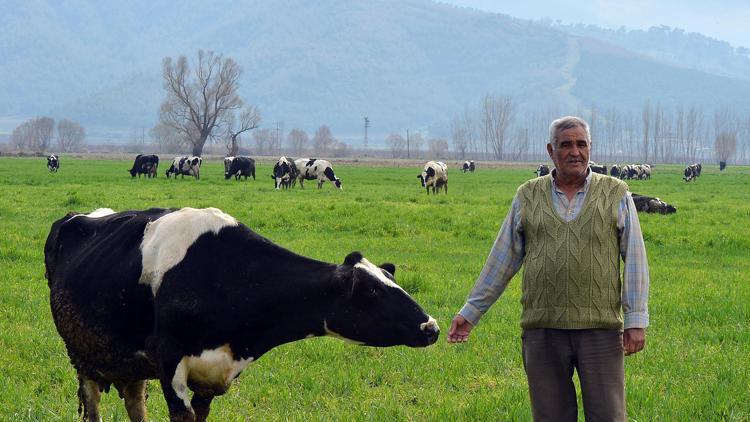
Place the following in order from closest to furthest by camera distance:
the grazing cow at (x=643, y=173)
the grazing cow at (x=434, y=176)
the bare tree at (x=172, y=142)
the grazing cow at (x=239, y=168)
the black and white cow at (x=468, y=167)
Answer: the grazing cow at (x=434, y=176)
the grazing cow at (x=239, y=168)
the grazing cow at (x=643, y=173)
the black and white cow at (x=468, y=167)
the bare tree at (x=172, y=142)

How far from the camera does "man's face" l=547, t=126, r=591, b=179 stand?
16.1ft

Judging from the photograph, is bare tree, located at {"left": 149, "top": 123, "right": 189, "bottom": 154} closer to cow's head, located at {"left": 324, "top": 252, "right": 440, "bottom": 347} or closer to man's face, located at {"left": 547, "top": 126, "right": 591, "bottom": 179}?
cow's head, located at {"left": 324, "top": 252, "right": 440, "bottom": 347}

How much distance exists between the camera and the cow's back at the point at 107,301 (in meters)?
5.55

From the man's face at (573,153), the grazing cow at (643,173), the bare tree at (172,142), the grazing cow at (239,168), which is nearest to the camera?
the man's face at (573,153)

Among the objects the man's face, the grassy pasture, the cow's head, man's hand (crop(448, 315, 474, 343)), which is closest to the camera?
the man's face

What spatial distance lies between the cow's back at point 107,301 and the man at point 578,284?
2493 mm

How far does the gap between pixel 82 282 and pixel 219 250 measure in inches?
48.9

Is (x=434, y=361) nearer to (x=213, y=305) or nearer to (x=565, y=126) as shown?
(x=213, y=305)

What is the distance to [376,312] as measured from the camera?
5.21 metres

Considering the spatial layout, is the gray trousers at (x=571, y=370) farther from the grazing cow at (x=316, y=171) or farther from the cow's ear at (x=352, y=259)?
the grazing cow at (x=316, y=171)

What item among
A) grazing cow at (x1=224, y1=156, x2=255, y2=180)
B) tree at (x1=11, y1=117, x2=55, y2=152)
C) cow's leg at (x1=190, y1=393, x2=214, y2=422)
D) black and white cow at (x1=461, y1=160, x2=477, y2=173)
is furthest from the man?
tree at (x1=11, y1=117, x2=55, y2=152)

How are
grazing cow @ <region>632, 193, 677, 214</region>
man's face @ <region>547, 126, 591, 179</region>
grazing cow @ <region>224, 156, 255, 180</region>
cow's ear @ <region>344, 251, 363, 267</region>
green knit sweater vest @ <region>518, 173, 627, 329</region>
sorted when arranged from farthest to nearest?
grazing cow @ <region>224, 156, 255, 180</region> → grazing cow @ <region>632, 193, 677, 214</region> → cow's ear @ <region>344, 251, 363, 267</region> → man's face @ <region>547, 126, 591, 179</region> → green knit sweater vest @ <region>518, 173, 627, 329</region>

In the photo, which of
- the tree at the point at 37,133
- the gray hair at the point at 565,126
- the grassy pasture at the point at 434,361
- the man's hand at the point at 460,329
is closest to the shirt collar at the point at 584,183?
the gray hair at the point at 565,126

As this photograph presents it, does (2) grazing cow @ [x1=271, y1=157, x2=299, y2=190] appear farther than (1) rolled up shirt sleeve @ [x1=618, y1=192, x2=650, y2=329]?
Yes
